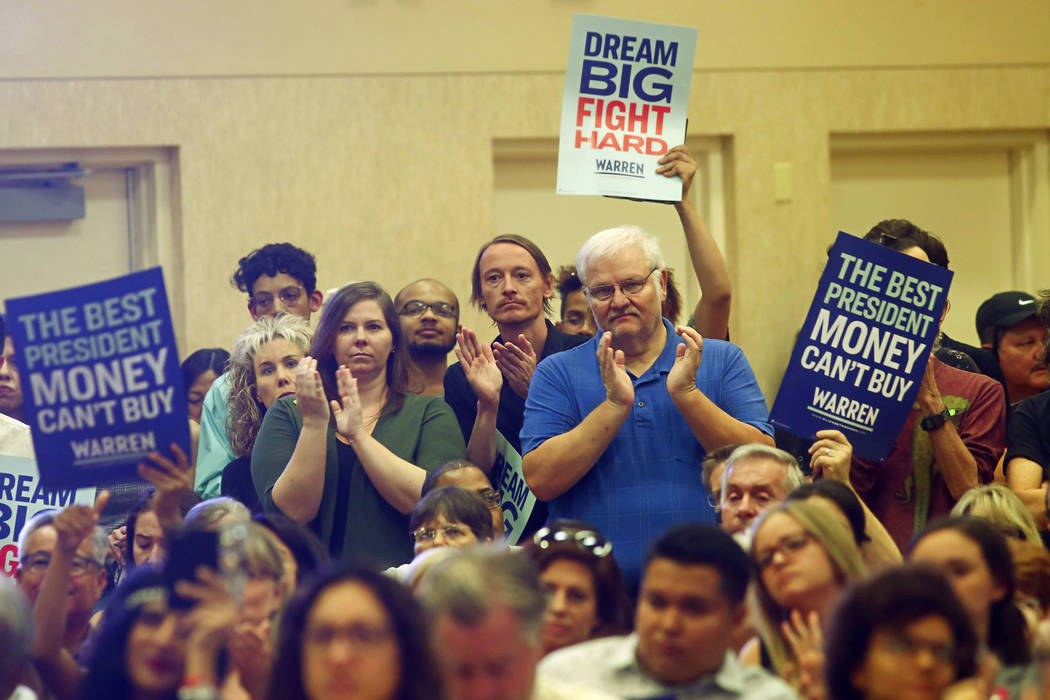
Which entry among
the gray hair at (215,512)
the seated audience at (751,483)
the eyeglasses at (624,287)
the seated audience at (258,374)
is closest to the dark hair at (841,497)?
the seated audience at (751,483)

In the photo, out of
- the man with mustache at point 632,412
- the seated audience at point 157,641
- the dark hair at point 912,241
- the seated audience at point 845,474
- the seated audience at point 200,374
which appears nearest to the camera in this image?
the seated audience at point 157,641

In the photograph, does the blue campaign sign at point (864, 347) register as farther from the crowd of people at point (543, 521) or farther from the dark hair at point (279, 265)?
the dark hair at point (279, 265)

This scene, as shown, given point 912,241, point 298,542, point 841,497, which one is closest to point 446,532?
point 298,542

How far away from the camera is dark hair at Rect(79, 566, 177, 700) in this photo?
2.72 metres

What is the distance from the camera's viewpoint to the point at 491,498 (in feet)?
14.0

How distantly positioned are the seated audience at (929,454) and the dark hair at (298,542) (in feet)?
5.71

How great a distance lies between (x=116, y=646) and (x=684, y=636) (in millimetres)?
1081

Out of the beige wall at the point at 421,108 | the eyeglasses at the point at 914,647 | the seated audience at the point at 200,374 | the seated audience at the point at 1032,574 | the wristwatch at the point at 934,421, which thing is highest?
the beige wall at the point at 421,108

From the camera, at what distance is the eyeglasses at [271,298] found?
552cm

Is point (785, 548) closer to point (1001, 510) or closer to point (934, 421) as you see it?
point (1001, 510)

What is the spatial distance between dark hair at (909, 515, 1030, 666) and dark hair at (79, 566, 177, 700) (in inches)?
64.0

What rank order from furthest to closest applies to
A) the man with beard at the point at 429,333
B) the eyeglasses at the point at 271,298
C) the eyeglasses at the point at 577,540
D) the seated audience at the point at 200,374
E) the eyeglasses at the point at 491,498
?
the seated audience at the point at 200,374 → the eyeglasses at the point at 271,298 → the man with beard at the point at 429,333 → the eyeglasses at the point at 491,498 → the eyeglasses at the point at 577,540

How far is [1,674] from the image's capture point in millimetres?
2723

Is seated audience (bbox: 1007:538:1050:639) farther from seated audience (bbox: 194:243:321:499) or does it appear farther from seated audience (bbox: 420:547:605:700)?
seated audience (bbox: 194:243:321:499)
